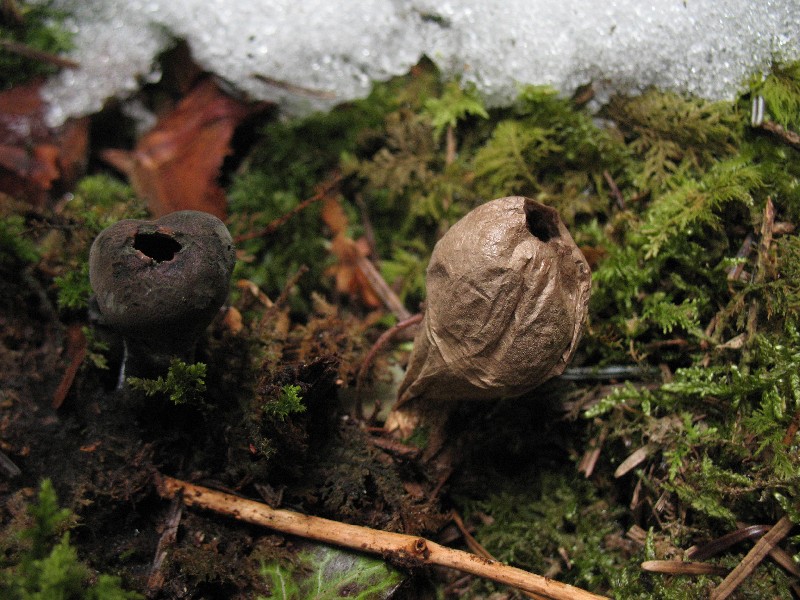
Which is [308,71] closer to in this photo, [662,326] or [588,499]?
[662,326]

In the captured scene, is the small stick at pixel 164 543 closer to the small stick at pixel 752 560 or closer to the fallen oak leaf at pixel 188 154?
the fallen oak leaf at pixel 188 154

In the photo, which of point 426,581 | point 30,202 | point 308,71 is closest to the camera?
point 426,581

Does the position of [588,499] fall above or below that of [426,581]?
above

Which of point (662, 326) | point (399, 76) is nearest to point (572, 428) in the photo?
point (662, 326)

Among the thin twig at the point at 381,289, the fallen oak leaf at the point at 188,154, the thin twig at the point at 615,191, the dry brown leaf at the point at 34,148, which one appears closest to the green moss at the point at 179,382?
the thin twig at the point at 381,289

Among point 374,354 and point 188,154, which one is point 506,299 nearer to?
point 374,354

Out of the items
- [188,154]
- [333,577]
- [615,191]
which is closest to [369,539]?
[333,577]

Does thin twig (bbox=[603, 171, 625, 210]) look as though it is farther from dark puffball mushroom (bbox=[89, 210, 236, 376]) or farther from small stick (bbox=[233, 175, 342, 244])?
dark puffball mushroom (bbox=[89, 210, 236, 376])
